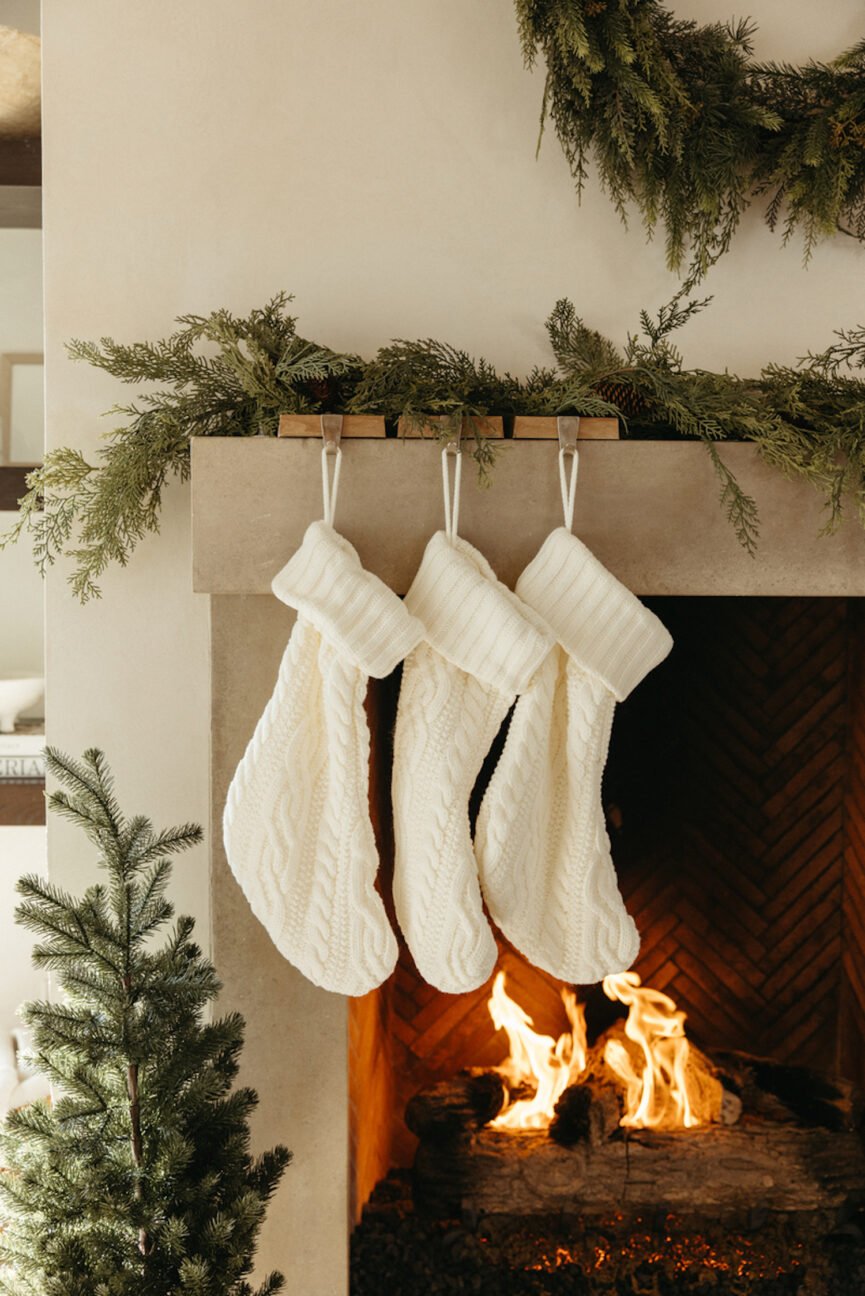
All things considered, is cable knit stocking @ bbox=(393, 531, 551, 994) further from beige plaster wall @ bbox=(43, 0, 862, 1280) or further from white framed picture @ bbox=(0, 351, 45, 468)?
white framed picture @ bbox=(0, 351, 45, 468)

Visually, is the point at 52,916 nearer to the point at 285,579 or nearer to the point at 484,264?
the point at 285,579

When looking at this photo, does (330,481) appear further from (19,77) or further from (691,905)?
(691,905)

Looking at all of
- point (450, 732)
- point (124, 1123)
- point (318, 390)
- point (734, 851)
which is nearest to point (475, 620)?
point (450, 732)

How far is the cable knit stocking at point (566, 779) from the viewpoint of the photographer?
1.22 meters

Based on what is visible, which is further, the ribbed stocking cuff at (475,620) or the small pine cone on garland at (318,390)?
the small pine cone on garland at (318,390)

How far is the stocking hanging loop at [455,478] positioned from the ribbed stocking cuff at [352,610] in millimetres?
134

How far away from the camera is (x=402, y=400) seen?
128 centimetres

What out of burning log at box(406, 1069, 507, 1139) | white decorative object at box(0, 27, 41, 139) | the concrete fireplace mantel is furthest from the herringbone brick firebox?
white decorative object at box(0, 27, 41, 139)

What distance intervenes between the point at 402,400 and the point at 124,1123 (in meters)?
0.93

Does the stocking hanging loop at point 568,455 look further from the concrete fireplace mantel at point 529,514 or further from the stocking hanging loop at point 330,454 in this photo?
the stocking hanging loop at point 330,454

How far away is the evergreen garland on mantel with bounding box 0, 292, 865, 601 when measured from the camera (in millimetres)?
1266

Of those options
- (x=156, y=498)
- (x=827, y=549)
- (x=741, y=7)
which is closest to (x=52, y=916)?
(x=156, y=498)

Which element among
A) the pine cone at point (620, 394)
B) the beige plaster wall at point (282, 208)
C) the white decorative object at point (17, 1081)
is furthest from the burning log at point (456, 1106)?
the pine cone at point (620, 394)

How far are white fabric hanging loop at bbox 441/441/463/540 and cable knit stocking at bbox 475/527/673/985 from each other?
0.36 ft
